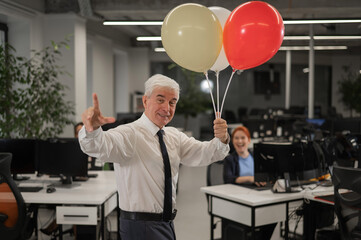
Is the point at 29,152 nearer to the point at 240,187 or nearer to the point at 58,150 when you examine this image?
the point at 58,150

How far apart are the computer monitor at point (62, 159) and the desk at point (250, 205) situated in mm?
1345

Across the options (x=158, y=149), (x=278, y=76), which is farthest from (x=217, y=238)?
(x=278, y=76)

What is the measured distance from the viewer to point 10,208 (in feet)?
10.4

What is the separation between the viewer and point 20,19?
6277 mm

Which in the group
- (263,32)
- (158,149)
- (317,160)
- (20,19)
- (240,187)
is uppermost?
(20,19)

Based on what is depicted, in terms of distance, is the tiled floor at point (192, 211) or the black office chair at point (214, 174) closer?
the black office chair at point (214, 174)

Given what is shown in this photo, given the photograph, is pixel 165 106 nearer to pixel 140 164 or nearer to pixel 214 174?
pixel 140 164

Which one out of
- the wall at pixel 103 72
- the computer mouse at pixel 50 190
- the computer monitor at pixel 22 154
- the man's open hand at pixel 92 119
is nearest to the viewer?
the man's open hand at pixel 92 119

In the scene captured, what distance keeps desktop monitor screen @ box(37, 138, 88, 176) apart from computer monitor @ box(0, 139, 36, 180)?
0.30ft

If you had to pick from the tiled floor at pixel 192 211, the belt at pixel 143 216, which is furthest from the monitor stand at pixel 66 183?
the belt at pixel 143 216

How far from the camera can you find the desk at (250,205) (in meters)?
3.42

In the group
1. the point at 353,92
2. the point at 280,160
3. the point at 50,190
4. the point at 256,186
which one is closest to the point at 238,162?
the point at 256,186

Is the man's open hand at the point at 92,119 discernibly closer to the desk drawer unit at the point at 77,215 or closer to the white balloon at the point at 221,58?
the white balloon at the point at 221,58

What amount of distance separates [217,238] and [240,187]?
2.79ft
